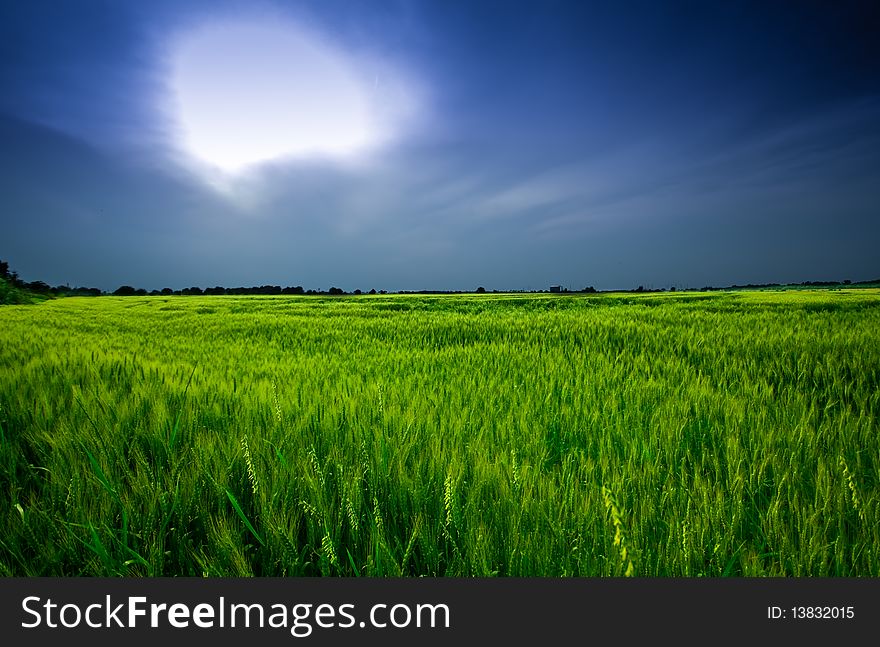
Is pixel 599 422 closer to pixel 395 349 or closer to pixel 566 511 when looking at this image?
pixel 566 511

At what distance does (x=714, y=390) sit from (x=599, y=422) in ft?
4.54

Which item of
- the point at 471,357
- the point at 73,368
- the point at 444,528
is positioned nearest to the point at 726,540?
the point at 444,528

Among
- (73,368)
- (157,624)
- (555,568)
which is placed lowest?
(157,624)

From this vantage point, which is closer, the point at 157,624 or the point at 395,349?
the point at 157,624

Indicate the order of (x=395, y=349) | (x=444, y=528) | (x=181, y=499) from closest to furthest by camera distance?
1. (x=444, y=528)
2. (x=181, y=499)
3. (x=395, y=349)

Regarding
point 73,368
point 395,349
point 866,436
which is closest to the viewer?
point 866,436

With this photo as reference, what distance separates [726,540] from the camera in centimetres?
103

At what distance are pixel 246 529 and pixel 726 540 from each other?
1.47m

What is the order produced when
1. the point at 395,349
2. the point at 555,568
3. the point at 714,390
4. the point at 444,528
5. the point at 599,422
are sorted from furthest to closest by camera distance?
the point at 395,349, the point at 714,390, the point at 599,422, the point at 444,528, the point at 555,568

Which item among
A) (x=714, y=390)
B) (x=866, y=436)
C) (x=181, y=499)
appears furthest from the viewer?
(x=714, y=390)

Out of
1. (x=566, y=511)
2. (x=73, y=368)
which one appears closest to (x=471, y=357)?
(x=566, y=511)

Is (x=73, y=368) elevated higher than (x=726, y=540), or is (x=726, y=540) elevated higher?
(x=73, y=368)

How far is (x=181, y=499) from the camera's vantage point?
1.21 metres

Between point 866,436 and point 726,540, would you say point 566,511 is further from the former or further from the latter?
point 866,436
